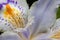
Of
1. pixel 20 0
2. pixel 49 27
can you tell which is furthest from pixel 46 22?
pixel 20 0

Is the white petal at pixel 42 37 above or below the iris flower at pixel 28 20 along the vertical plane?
below

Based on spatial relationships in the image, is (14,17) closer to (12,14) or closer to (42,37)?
(12,14)

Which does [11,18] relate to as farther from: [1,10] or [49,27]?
[49,27]

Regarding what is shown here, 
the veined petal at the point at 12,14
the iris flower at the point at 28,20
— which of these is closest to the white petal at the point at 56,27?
the iris flower at the point at 28,20

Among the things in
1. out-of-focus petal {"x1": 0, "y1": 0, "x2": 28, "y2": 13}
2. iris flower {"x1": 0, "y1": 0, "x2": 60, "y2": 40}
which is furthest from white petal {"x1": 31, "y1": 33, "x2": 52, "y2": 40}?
out-of-focus petal {"x1": 0, "y1": 0, "x2": 28, "y2": 13}

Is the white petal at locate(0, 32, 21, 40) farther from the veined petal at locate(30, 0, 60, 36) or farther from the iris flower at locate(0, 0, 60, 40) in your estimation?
the veined petal at locate(30, 0, 60, 36)

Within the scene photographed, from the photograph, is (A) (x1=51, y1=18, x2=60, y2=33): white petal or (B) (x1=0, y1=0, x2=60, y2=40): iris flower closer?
(B) (x1=0, y1=0, x2=60, y2=40): iris flower

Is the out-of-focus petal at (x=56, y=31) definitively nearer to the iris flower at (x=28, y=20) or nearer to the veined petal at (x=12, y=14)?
the iris flower at (x=28, y=20)

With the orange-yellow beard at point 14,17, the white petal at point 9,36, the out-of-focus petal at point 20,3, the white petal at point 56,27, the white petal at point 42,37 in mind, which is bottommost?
the white petal at point 42,37
